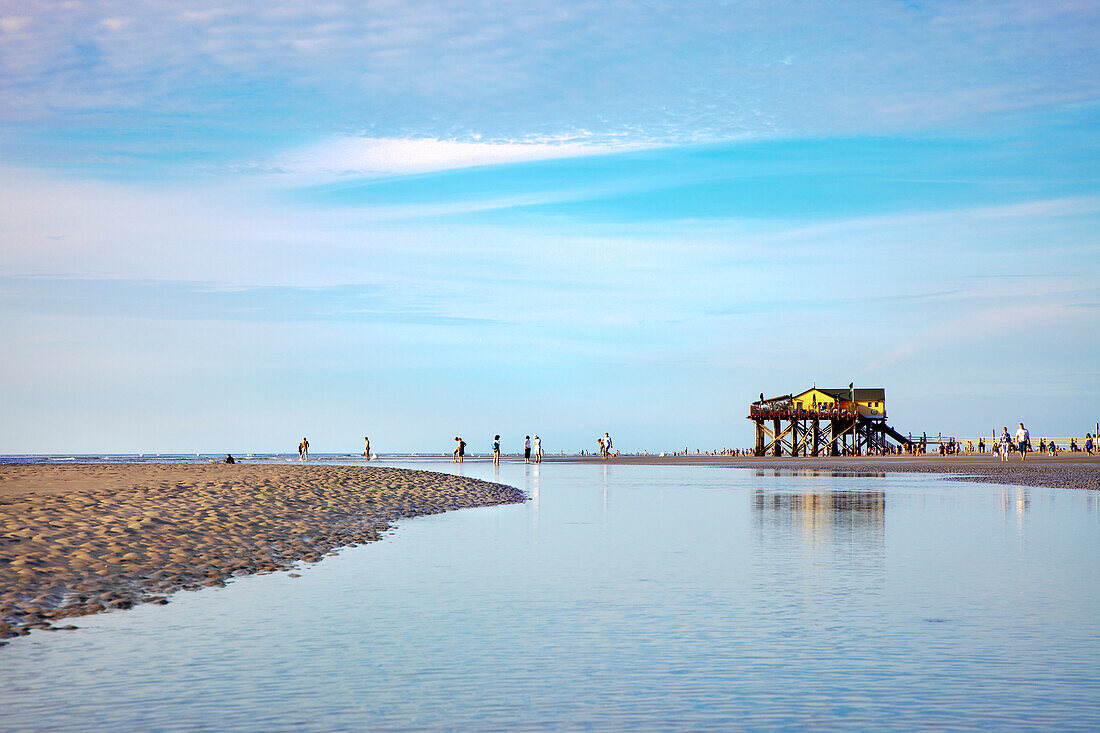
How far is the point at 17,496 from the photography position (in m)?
24.2

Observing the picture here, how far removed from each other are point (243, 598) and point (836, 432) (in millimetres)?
89581

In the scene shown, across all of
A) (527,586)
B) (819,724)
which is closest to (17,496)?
(527,586)

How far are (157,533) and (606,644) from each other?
11.0 metres

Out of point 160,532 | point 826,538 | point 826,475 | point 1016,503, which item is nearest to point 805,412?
point 826,475

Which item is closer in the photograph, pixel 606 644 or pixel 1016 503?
pixel 606 644

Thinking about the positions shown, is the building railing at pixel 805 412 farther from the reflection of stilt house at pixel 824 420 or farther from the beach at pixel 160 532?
the beach at pixel 160 532

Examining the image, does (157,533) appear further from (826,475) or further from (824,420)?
(824,420)

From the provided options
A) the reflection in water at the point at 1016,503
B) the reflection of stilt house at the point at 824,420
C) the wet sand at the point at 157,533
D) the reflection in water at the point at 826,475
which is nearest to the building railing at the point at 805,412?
the reflection of stilt house at the point at 824,420

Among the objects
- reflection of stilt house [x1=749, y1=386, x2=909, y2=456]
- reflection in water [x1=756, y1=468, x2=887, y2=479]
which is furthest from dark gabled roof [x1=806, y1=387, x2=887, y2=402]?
reflection in water [x1=756, y1=468, x2=887, y2=479]

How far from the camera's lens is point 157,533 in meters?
17.7

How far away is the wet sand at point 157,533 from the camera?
499 inches

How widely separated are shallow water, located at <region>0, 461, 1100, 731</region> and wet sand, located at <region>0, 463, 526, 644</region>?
0.90m

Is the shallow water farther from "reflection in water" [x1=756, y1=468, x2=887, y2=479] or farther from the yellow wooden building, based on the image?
the yellow wooden building

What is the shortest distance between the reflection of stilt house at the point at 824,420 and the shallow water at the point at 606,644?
255 ft
